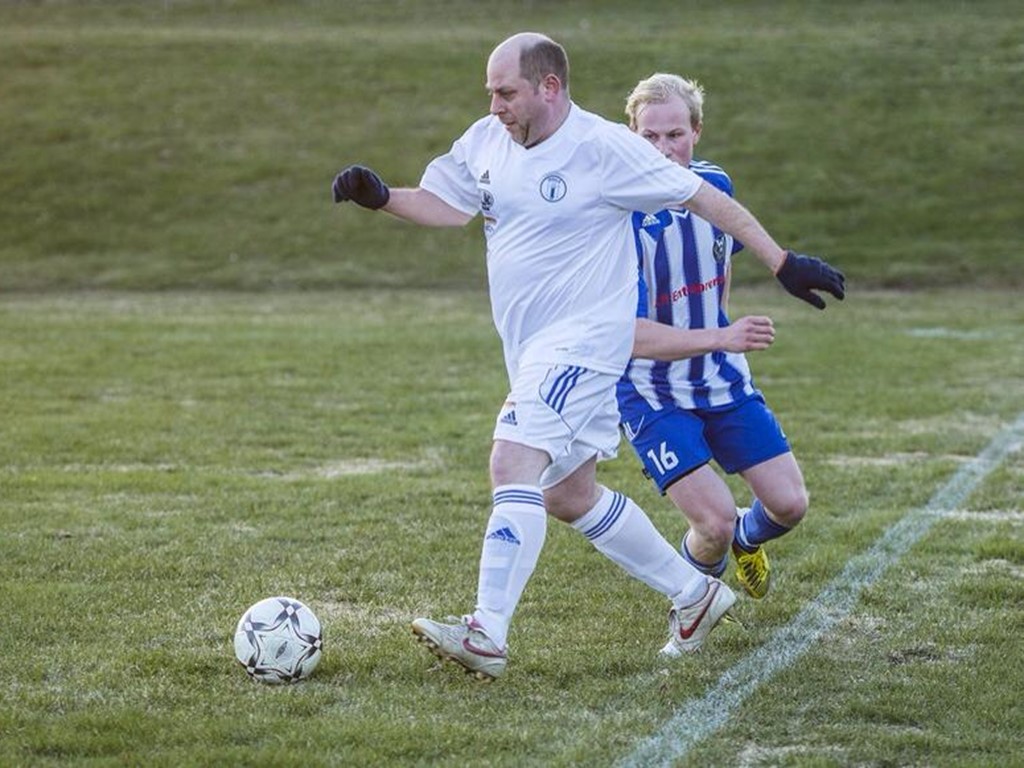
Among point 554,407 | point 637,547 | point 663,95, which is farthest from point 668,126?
point 637,547

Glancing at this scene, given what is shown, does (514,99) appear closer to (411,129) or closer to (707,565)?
(707,565)

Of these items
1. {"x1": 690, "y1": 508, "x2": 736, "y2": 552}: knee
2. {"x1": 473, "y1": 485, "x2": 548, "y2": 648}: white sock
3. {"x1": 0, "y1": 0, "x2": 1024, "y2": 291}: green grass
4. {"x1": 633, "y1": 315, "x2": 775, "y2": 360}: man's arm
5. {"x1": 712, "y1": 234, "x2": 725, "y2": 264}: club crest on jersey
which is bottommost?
{"x1": 0, "y1": 0, "x2": 1024, "y2": 291}: green grass

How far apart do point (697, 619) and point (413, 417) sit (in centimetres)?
645

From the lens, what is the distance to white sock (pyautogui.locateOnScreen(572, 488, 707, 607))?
5773 mm

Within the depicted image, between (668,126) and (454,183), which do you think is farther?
(668,126)

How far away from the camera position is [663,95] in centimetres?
614

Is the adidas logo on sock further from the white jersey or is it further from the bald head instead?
the bald head

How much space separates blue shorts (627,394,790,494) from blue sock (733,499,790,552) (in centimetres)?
23

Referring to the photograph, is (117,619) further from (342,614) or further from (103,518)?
(103,518)

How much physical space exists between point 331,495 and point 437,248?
16.7 meters

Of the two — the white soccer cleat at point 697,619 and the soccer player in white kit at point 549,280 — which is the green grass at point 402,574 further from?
the soccer player in white kit at point 549,280

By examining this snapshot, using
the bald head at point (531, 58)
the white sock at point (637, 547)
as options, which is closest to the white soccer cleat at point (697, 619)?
the white sock at point (637, 547)

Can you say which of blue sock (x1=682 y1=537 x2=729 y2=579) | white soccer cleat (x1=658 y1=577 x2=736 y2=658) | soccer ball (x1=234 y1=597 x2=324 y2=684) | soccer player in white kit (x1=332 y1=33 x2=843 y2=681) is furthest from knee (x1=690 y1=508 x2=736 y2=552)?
soccer ball (x1=234 y1=597 x2=324 y2=684)

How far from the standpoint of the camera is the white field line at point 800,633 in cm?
480
